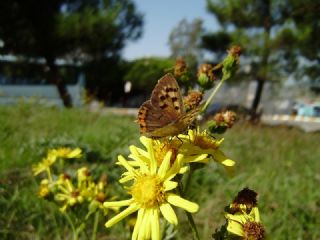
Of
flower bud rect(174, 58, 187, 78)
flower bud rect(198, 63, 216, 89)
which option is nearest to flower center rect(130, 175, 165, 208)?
flower bud rect(198, 63, 216, 89)

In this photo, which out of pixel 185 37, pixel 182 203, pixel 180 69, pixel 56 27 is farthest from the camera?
pixel 185 37

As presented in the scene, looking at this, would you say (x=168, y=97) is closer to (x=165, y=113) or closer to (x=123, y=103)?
(x=165, y=113)

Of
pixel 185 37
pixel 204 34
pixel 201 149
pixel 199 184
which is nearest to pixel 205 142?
pixel 201 149

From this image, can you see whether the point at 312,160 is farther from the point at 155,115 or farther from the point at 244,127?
the point at 155,115

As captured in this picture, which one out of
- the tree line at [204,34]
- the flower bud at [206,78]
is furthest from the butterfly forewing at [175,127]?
the tree line at [204,34]

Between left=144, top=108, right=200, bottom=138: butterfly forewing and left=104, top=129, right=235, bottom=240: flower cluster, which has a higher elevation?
left=144, top=108, right=200, bottom=138: butterfly forewing

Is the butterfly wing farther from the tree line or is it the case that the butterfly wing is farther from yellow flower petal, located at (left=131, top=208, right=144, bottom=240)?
the tree line
